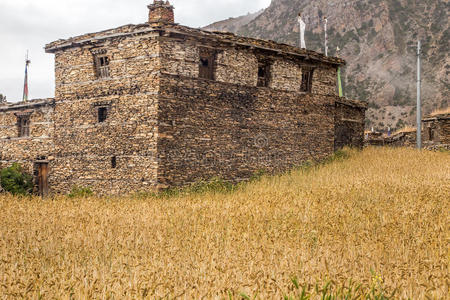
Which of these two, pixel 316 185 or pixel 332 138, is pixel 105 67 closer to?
pixel 316 185

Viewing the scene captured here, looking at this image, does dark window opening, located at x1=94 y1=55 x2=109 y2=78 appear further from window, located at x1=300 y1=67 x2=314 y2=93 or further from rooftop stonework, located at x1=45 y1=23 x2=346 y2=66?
window, located at x1=300 y1=67 x2=314 y2=93

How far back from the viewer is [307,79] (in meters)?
18.4

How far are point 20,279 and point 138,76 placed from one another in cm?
1137

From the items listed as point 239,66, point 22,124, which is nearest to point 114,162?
point 239,66

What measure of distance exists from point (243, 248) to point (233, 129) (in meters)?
10.7

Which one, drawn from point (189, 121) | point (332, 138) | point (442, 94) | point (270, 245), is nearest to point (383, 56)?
point (442, 94)

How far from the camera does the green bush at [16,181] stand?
55.2 ft

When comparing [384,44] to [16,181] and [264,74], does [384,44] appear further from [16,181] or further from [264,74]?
[16,181]

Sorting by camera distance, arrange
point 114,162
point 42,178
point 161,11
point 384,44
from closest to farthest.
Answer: point 161,11 → point 114,162 → point 42,178 → point 384,44

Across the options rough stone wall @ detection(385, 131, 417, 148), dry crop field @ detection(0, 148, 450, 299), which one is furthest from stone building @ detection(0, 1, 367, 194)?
rough stone wall @ detection(385, 131, 417, 148)

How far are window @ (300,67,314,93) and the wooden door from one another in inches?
466

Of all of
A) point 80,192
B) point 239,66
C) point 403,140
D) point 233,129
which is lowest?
point 80,192

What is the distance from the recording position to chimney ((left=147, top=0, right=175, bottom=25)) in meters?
14.3

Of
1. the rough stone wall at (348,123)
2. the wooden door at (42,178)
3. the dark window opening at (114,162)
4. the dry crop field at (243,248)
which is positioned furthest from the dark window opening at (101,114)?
the rough stone wall at (348,123)
